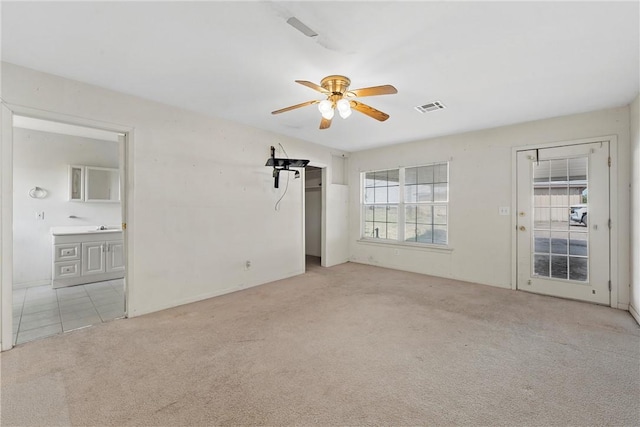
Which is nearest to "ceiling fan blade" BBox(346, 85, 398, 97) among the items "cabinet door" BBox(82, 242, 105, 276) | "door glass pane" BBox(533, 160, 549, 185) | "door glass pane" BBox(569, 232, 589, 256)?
"door glass pane" BBox(533, 160, 549, 185)

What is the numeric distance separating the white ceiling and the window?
1895mm

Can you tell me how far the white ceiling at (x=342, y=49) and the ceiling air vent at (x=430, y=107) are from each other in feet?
0.40

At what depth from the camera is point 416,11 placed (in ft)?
5.83

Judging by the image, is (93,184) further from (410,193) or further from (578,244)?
(578,244)

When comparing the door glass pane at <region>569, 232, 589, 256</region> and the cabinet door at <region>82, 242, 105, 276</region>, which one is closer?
the door glass pane at <region>569, 232, 589, 256</region>

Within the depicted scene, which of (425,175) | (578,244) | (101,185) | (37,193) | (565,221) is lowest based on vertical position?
(578,244)

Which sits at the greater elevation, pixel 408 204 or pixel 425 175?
pixel 425 175

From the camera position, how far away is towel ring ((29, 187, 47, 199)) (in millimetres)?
4379

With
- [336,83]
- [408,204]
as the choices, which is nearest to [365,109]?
[336,83]

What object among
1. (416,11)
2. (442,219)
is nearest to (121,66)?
(416,11)

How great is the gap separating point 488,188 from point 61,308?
616 centimetres

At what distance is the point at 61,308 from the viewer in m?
3.40

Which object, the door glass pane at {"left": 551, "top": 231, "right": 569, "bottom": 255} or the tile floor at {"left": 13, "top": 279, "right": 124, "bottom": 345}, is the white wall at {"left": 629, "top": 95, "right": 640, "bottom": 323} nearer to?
the door glass pane at {"left": 551, "top": 231, "right": 569, "bottom": 255}

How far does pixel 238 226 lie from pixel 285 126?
1690mm
